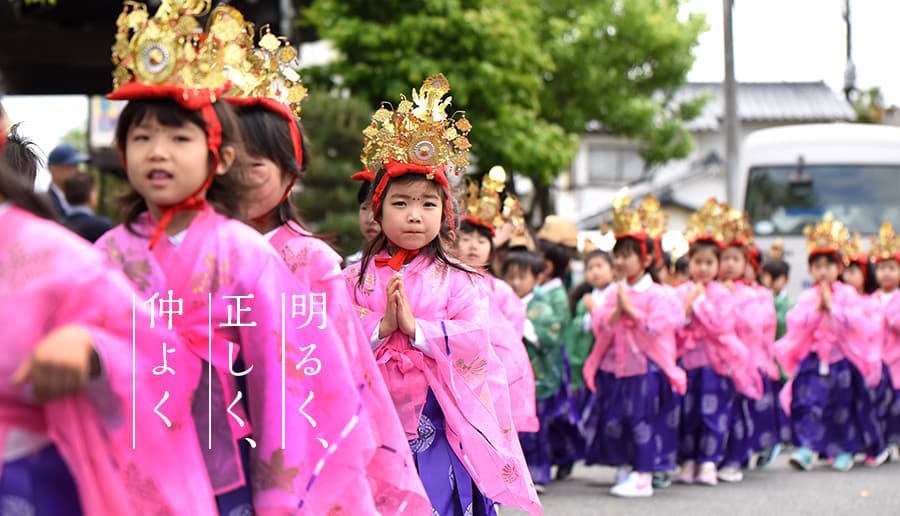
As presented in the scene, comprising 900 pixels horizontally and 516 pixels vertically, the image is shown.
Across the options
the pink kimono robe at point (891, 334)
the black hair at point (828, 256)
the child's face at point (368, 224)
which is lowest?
the pink kimono robe at point (891, 334)

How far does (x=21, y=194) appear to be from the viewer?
3.09 metres

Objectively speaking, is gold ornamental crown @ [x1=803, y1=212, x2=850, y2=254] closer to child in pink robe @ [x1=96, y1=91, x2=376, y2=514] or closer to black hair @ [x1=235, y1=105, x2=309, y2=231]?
black hair @ [x1=235, y1=105, x2=309, y2=231]

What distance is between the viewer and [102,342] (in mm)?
3021

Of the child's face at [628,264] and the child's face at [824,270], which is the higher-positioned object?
the child's face at [628,264]

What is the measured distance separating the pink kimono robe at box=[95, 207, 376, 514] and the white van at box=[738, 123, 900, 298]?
1376 centimetres

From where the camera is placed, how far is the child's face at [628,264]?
9.92m

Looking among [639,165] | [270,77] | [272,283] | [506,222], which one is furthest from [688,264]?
[639,165]

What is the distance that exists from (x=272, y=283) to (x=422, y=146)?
186 centimetres

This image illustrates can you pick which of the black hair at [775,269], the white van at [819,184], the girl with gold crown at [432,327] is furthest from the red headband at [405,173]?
the white van at [819,184]

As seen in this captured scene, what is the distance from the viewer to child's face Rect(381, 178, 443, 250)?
546 cm

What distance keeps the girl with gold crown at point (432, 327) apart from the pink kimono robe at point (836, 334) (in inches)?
274

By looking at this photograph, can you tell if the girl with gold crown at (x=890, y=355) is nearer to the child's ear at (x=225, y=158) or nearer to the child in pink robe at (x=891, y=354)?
the child in pink robe at (x=891, y=354)

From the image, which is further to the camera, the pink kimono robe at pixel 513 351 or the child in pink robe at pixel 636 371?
the child in pink robe at pixel 636 371

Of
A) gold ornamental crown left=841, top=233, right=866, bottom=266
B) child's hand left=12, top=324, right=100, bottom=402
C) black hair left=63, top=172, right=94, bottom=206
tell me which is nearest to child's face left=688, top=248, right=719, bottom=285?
gold ornamental crown left=841, top=233, right=866, bottom=266
